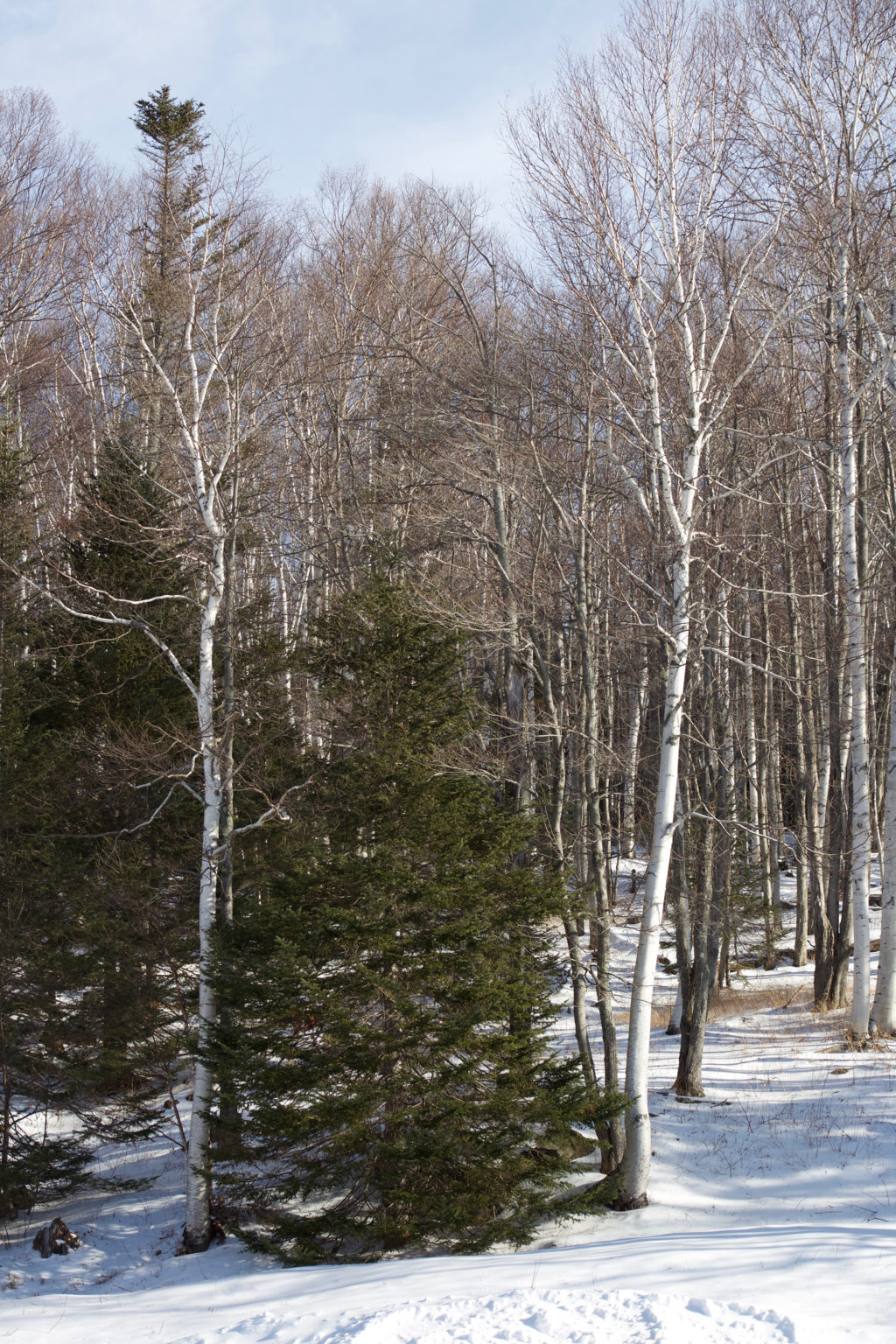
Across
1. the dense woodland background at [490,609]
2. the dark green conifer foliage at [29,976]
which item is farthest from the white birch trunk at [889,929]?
the dark green conifer foliage at [29,976]

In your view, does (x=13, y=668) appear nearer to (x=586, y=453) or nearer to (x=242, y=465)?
(x=242, y=465)

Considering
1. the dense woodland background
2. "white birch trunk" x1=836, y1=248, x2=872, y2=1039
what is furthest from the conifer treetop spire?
"white birch trunk" x1=836, y1=248, x2=872, y2=1039

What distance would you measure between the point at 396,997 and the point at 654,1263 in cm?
286

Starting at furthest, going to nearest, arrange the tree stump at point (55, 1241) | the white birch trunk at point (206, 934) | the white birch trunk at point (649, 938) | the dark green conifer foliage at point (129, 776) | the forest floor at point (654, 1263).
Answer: the dark green conifer foliage at point (129, 776) → the tree stump at point (55, 1241) → the white birch trunk at point (206, 934) → the white birch trunk at point (649, 938) → the forest floor at point (654, 1263)

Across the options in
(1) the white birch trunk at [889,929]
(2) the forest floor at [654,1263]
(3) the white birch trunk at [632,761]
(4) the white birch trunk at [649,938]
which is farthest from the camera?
(1) the white birch trunk at [889,929]

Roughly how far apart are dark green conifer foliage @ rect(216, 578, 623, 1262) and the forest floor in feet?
2.27

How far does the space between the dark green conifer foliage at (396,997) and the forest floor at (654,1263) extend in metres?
0.69

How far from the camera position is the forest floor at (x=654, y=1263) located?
5.30m

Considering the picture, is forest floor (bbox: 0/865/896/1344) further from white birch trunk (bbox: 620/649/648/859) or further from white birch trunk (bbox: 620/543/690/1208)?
white birch trunk (bbox: 620/649/648/859)

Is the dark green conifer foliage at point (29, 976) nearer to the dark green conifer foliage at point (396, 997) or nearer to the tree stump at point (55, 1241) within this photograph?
the tree stump at point (55, 1241)

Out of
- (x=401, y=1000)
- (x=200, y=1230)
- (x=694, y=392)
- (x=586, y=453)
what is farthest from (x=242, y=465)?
(x=200, y=1230)

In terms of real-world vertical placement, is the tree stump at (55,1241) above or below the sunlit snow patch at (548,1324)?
below

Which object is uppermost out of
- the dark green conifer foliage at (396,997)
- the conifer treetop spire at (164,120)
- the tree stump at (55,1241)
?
the conifer treetop spire at (164,120)

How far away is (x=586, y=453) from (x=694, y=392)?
2.61 meters
